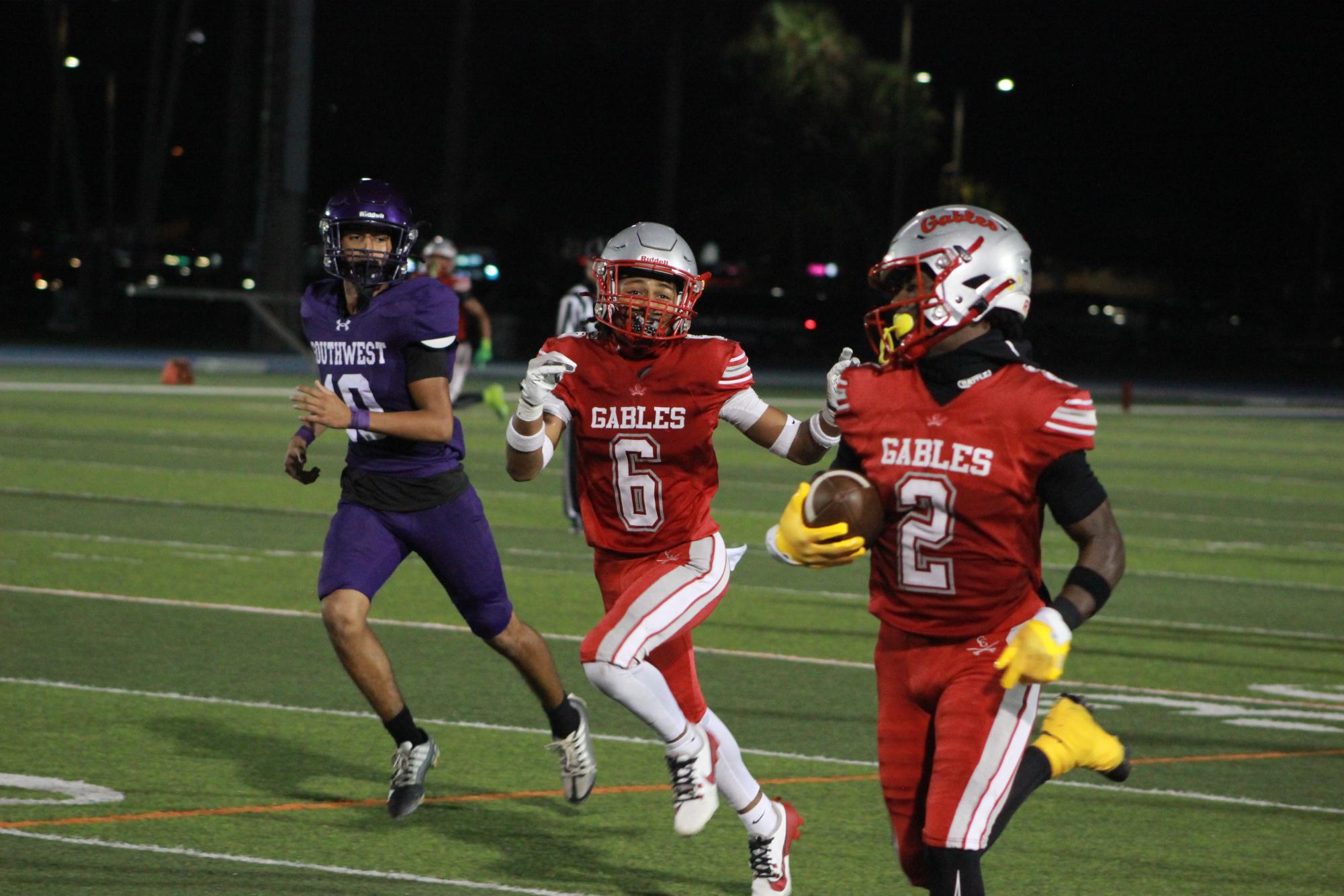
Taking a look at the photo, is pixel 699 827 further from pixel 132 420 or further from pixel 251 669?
pixel 132 420

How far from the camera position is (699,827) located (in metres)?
5.25

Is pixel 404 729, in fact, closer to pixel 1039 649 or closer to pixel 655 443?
pixel 655 443

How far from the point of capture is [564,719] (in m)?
6.21

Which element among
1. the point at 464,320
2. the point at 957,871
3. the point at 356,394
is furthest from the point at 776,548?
the point at 464,320

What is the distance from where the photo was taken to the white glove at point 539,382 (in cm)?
539

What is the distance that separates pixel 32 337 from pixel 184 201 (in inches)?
1094

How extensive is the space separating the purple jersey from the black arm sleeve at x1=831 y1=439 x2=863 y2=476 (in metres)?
2.24

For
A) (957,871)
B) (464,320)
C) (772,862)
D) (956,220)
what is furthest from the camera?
(464,320)

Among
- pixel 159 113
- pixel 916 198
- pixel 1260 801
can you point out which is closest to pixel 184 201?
pixel 159 113

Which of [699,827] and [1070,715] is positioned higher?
[1070,715]

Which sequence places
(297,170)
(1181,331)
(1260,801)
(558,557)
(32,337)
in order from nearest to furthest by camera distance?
1. (1260,801)
2. (558,557)
3. (297,170)
4. (32,337)
5. (1181,331)

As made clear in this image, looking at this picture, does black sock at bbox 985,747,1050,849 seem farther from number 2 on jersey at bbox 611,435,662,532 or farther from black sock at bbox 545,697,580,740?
black sock at bbox 545,697,580,740

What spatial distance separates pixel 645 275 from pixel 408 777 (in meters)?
1.71

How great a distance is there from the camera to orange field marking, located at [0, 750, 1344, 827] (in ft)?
19.7
